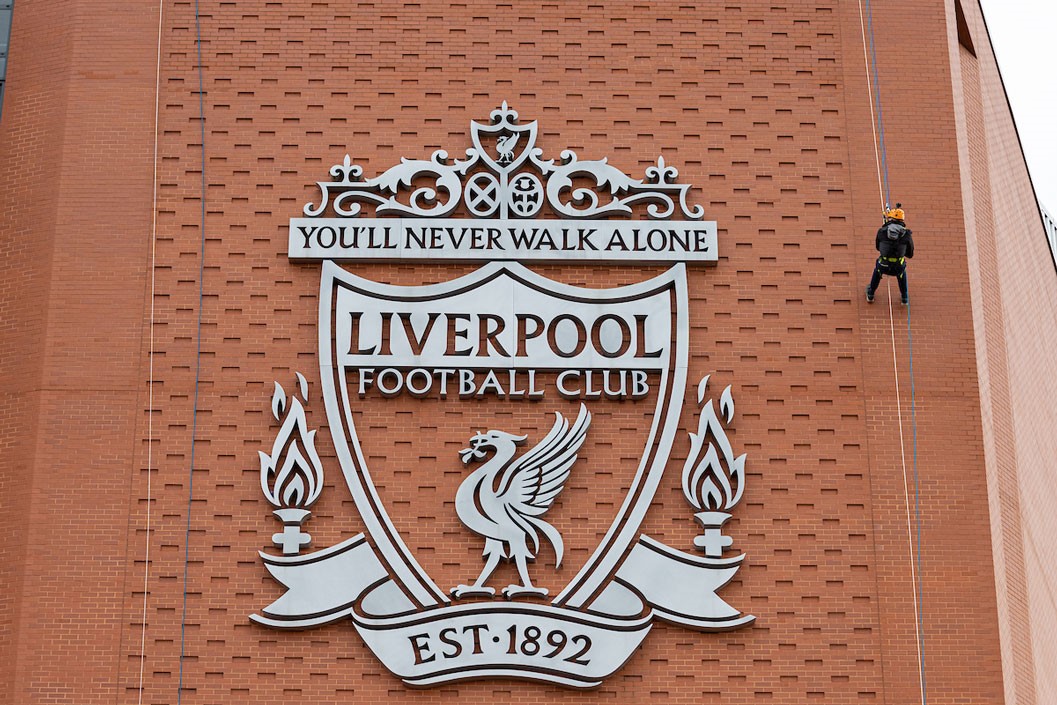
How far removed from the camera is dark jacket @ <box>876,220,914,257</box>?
17.2m

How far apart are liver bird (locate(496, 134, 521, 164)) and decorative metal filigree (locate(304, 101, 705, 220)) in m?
0.01

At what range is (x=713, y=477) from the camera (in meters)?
17.4

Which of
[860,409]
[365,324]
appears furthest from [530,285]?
[860,409]

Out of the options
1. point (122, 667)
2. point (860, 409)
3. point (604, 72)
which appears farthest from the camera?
point (604, 72)

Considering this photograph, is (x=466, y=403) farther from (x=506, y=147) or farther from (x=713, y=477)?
(x=506, y=147)

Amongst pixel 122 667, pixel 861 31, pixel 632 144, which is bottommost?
pixel 122 667

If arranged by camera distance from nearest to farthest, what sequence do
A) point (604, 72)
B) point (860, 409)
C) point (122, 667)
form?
point (122, 667) < point (860, 409) < point (604, 72)

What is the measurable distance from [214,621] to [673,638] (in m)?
4.94

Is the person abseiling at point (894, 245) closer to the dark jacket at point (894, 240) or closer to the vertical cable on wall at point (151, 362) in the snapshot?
the dark jacket at point (894, 240)

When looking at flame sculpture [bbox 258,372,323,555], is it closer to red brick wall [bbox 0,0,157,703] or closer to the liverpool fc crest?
the liverpool fc crest

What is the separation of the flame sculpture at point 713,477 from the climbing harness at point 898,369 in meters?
1.93

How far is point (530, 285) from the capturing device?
1805 centimetres

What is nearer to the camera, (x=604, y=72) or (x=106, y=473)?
(x=106, y=473)

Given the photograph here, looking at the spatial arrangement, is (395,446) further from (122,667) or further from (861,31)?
(861,31)
